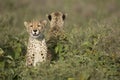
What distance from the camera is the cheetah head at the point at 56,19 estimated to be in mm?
12266

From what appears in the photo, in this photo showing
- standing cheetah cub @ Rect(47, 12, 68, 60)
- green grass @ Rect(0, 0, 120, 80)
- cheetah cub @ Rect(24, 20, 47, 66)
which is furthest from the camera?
standing cheetah cub @ Rect(47, 12, 68, 60)

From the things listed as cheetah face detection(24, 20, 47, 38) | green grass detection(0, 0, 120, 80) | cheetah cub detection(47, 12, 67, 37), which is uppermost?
cheetah cub detection(47, 12, 67, 37)

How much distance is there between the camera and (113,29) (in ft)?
38.0

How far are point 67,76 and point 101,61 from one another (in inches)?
29.4

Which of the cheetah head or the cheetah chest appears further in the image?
the cheetah head

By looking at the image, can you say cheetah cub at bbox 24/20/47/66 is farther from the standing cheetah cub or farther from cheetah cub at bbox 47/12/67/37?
cheetah cub at bbox 47/12/67/37

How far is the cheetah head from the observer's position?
12.3 metres

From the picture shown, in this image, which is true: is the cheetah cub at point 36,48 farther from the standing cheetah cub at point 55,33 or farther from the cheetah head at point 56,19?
the cheetah head at point 56,19

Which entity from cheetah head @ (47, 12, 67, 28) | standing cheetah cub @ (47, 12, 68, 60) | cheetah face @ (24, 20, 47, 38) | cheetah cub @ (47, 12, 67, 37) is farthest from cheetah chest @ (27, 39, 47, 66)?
cheetah head @ (47, 12, 67, 28)

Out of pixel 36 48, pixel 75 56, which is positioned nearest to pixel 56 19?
pixel 36 48

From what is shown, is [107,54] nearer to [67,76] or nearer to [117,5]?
[67,76]

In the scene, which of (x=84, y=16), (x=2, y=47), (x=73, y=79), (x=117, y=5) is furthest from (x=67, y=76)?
(x=117, y=5)

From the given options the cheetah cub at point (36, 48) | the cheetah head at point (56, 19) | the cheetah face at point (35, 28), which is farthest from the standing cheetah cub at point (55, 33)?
the cheetah face at point (35, 28)

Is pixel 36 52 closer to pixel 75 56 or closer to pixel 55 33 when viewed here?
pixel 75 56
